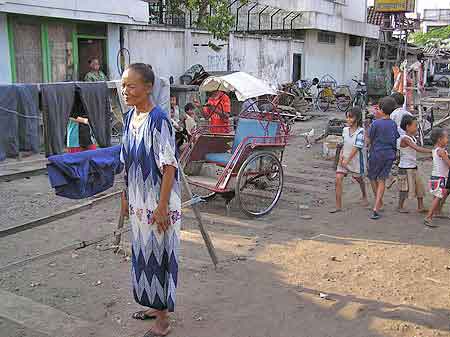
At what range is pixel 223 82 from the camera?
780cm

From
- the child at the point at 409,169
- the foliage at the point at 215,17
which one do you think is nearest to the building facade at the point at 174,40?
the foliage at the point at 215,17

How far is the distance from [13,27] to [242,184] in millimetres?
6792

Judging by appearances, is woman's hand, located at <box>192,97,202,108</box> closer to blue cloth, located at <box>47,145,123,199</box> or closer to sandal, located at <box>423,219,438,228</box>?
sandal, located at <box>423,219,438,228</box>

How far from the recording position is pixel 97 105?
22.5 feet

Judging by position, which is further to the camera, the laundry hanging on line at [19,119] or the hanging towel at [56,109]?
the hanging towel at [56,109]

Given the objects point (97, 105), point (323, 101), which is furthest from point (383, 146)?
point (323, 101)

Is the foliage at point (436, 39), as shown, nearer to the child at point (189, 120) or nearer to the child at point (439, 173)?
the child at point (189, 120)

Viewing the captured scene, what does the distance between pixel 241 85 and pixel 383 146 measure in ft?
7.74

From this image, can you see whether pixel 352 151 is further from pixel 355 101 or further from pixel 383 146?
pixel 355 101

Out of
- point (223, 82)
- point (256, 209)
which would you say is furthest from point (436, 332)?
point (223, 82)

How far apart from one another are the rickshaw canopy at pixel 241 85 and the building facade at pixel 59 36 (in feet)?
15.0

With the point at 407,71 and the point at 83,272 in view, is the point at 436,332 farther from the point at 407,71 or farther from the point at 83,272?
the point at 407,71

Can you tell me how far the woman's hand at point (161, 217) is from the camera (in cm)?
318

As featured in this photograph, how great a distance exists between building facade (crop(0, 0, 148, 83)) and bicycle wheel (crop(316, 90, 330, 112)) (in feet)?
30.0
